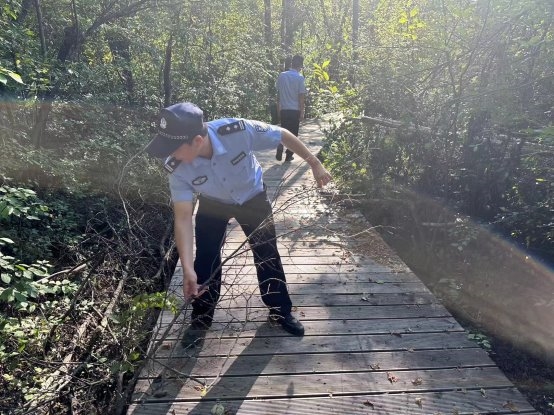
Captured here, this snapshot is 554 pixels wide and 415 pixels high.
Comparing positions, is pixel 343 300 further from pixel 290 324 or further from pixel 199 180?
pixel 199 180

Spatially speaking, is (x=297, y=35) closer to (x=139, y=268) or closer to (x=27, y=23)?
(x=27, y=23)

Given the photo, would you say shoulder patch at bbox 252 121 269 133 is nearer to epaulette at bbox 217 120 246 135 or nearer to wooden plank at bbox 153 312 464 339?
epaulette at bbox 217 120 246 135

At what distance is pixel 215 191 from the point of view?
3.00 metres

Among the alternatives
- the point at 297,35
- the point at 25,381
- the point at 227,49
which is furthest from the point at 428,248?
the point at 297,35

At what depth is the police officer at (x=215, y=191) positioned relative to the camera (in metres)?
2.55

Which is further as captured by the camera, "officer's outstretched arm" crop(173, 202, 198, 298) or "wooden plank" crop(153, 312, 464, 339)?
"wooden plank" crop(153, 312, 464, 339)

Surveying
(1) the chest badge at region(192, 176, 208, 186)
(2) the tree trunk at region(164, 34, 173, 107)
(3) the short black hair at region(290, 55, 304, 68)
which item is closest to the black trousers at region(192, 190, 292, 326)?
(1) the chest badge at region(192, 176, 208, 186)

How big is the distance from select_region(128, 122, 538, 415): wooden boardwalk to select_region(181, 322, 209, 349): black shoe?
0.06 meters

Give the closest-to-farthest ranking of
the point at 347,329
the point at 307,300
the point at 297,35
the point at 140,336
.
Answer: the point at 140,336
the point at 347,329
the point at 307,300
the point at 297,35

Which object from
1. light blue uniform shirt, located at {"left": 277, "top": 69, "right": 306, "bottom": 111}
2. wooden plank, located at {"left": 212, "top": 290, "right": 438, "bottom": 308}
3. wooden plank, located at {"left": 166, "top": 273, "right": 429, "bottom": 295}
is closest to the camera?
wooden plank, located at {"left": 212, "top": 290, "right": 438, "bottom": 308}

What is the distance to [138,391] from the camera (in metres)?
2.75

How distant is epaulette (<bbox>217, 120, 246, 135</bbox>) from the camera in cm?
288

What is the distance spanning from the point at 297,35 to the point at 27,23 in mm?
20216

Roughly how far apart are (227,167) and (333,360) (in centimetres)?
151
